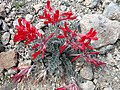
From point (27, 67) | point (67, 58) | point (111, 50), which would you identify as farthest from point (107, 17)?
point (27, 67)

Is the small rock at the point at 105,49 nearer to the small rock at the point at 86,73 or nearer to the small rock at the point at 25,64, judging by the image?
the small rock at the point at 86,73

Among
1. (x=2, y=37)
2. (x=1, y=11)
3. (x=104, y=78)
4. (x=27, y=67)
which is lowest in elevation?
(x=104, y=78)

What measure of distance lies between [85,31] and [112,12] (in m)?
0.33

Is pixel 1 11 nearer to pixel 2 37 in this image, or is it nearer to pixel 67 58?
pixel 2 37

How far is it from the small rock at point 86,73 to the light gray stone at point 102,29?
0.73ft

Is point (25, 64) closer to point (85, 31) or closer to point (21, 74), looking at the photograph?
point (21, 74)

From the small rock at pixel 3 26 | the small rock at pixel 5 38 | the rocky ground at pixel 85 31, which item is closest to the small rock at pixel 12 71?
the rocky ground at pixel 85 31

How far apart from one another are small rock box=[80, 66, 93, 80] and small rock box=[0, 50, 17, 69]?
596 mm

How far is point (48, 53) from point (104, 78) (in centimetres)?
53

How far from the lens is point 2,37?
282 cm

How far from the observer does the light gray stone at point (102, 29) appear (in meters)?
2.70

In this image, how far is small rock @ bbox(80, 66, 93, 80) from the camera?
2.59 m

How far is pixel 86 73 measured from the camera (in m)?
2.60

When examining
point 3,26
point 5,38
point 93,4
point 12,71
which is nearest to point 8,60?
point 12,71
